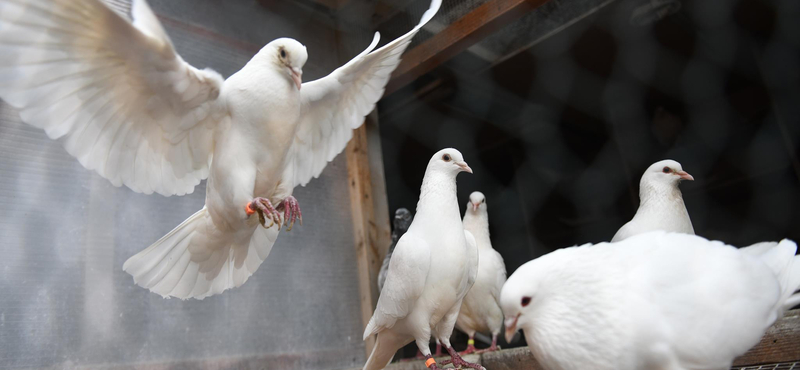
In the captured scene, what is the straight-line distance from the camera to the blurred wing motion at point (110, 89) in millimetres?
866

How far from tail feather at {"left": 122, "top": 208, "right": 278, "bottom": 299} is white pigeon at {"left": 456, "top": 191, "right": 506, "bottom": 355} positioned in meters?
0.76

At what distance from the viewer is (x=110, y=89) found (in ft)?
3.26

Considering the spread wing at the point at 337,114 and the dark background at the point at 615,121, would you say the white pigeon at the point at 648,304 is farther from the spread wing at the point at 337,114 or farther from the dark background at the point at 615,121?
the dark background at the point at 615,121

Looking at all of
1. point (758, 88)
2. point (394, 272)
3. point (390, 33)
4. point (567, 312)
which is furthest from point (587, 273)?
point (758, 88)

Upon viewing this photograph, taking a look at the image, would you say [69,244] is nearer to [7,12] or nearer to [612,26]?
[7,12]

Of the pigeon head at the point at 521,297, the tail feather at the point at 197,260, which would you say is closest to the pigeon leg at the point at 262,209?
the tail feather at the point at 197,260

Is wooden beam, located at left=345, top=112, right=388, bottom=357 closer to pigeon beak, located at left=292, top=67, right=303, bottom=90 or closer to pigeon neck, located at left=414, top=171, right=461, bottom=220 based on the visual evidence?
pigeon neck, located at left=414, top=171, right=461, bottom=220

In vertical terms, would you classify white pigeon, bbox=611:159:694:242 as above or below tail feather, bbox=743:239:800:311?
above

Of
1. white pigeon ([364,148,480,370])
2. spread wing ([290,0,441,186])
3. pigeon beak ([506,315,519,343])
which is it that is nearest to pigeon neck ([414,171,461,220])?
white pigeon ([364,148,480,370])

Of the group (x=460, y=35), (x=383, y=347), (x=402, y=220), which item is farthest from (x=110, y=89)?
(x=402, y=220)

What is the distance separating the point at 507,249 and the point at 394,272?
229cm

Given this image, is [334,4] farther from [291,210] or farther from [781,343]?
[781,343]

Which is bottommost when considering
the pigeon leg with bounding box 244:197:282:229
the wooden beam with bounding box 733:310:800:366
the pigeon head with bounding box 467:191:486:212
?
the wooden beam with bounding box 733:310:800:366

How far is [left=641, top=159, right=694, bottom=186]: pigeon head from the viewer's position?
1.39 metres
